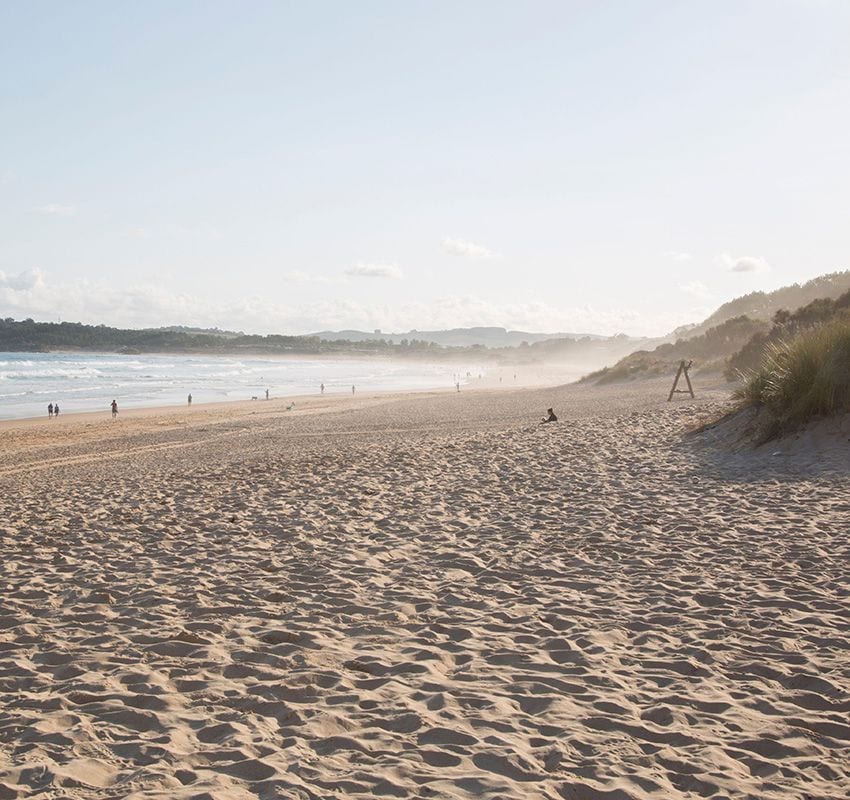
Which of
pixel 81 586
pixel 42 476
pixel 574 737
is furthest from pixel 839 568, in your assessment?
pixel 42 476

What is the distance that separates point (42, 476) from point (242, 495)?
6.78 m

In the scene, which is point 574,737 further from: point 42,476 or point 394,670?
point 42,476

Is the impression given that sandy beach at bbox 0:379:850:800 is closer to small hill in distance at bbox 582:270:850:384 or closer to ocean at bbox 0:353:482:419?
small hill in distance at bbox 582:270:850:384

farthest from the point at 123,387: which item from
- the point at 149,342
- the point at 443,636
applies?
the point at 149,342

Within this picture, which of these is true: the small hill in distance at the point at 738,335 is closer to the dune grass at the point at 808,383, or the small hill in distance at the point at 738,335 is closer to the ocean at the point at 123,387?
the dune grass at the point at 808,383

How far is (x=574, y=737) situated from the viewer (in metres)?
3.76

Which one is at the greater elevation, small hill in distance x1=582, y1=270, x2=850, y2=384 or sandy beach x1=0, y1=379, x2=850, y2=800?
small hill in distance x1=582, y1=270, x2=850, y2=384

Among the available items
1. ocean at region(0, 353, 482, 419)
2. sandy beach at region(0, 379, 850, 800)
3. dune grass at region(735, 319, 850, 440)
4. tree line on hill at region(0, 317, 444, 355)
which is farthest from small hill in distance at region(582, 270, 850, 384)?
tree line on hill at region(0, 317, 444, 355)

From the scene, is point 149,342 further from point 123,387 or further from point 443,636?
point 443,636

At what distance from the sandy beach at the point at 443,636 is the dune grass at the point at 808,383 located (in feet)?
1.88

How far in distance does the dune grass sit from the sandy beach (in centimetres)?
57

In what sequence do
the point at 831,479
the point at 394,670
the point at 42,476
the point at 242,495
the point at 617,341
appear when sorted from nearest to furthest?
the point at 394,670 → the point at 831,479 → the point at 242,495 → the point at 42,476 → the point at 617,341

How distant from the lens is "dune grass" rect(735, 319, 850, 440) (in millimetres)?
11664

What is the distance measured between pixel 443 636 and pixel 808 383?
9.31 m
